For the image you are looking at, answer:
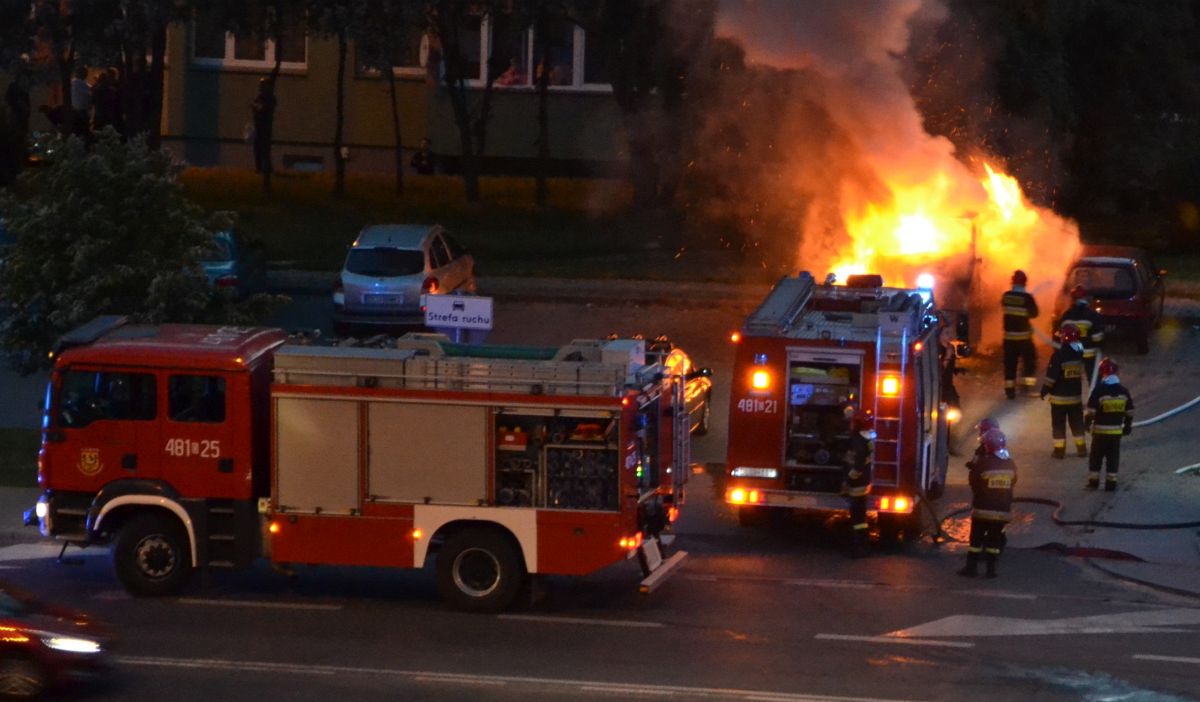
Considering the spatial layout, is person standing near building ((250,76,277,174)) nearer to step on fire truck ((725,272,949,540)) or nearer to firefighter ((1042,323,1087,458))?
firefighter ((1042,323,1087,458))

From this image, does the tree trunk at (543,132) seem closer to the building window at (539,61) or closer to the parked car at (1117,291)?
the building window at (539,61)

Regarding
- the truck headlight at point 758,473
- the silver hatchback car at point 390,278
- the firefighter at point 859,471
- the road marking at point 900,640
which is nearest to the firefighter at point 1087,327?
the firefighter at point 859,471

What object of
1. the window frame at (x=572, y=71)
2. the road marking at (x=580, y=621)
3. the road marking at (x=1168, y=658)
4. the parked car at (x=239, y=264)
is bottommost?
the road marking at (x=1168, y=658)

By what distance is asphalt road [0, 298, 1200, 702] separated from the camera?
11.4 m

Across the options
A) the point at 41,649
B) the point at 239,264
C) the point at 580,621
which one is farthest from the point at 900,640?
the point at 239,264

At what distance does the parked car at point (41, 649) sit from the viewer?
1034 cm

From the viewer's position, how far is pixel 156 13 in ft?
88.3

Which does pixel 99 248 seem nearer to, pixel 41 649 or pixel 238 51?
pixel 41 649

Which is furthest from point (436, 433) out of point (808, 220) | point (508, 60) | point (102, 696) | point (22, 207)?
point (508, 60)

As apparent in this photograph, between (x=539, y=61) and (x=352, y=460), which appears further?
(x=539, y=61)

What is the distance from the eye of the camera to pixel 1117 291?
24156mm

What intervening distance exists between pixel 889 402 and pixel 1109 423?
11.3 feet

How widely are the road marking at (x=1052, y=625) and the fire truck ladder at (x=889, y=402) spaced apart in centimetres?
240

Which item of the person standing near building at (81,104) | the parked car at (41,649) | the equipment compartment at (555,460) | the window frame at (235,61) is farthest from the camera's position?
the window frame at (235,61)
